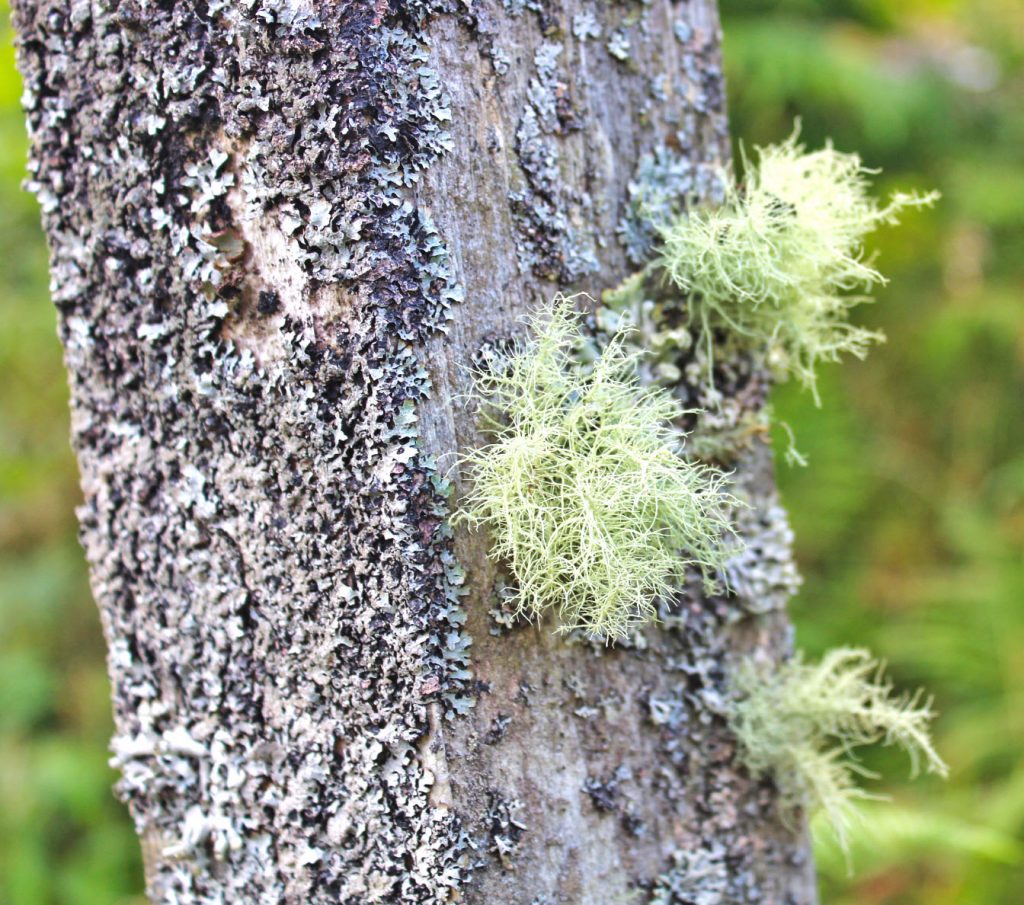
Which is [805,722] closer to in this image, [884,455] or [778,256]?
[778,256]

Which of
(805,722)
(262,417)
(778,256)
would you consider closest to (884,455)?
(805,722)

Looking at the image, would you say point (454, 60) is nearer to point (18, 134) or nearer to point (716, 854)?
point (716, 854)

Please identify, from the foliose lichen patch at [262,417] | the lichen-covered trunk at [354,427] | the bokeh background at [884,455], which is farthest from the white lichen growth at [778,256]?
the bokeh background at [884,455]

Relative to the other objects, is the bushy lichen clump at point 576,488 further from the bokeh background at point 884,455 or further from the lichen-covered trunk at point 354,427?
the bokeh background at point 884,455

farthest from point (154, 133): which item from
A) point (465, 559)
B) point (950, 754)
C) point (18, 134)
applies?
point (950, 754)

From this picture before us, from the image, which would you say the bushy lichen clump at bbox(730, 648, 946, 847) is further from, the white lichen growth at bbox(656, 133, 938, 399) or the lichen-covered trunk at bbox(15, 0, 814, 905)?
the white lichen growth at bbox(656, 133, 938, 399)
